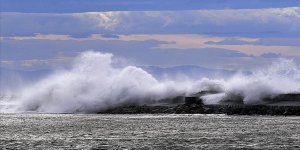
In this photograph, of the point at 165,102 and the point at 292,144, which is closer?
the point at 292,144

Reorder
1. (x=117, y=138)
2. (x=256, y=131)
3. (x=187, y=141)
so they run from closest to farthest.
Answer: (x=187, y=141) → (x=117, y=138) → (x=256, y=131)

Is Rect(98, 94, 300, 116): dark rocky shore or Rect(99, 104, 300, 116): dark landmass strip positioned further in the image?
Rect(98, 94, 300, 116): dark rocky shore

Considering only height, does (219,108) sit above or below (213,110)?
above

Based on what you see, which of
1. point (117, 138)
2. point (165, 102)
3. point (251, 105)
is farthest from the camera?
point (165, 102)

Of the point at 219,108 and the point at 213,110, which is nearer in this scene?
the point at 213,110

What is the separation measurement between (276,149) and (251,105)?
332 feet

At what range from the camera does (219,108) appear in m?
170

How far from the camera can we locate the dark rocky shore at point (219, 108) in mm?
154750

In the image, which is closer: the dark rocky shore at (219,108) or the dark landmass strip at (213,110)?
the dark landmass strip at (213,110)

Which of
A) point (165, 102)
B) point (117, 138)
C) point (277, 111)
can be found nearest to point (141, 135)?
point (117, 138)

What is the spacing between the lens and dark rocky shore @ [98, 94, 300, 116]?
508 feet

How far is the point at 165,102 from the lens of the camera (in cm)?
19912

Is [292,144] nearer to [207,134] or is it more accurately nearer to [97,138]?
[207,134]

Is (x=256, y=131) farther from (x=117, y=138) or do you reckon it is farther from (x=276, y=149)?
(x=276, y=149)
